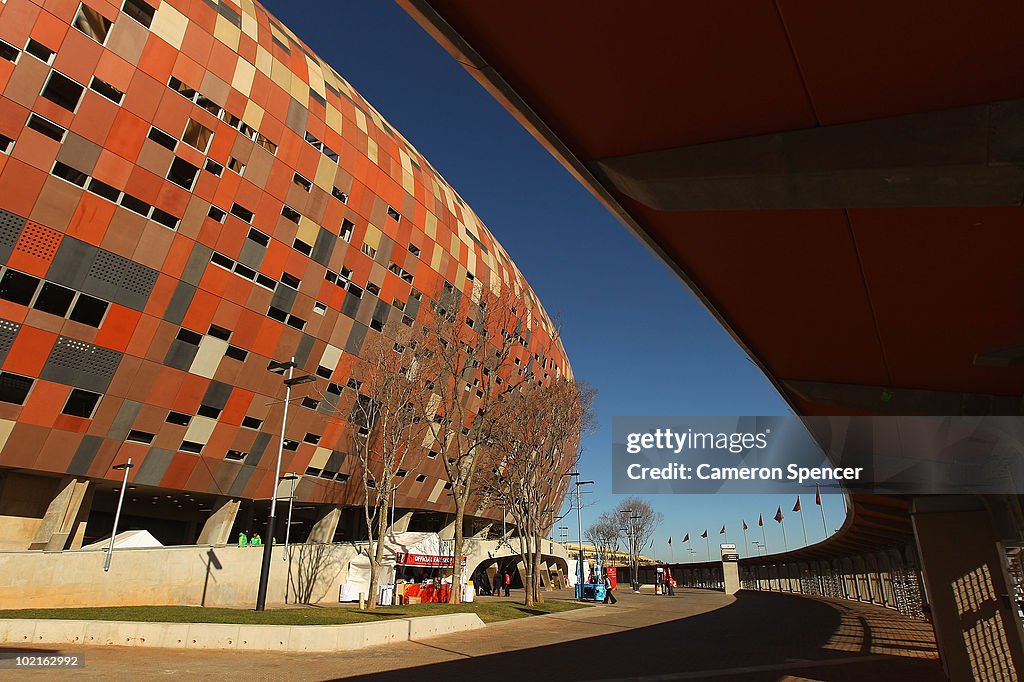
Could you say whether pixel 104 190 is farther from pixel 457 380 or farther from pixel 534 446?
pixel 534 446

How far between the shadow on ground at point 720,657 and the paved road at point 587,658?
25 millimetres

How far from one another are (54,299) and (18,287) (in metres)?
1.14

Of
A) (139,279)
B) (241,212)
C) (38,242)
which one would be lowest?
(38,242)

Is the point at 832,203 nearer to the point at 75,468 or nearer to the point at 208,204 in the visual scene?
the point at 208,204

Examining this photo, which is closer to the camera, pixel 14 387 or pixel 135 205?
pixel 14 387

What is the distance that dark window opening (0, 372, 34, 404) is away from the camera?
22.0m

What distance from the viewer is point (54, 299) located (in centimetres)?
2245

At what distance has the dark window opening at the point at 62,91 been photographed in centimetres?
2128

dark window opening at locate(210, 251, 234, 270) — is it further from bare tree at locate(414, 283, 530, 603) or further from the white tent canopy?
the white tent canopy

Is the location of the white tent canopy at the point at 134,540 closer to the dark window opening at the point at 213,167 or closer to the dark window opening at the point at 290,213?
the dark window opening at the point at 290,213

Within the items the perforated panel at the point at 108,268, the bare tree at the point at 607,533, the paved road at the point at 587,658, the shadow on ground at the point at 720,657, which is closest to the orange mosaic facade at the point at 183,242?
the perforated panel at the point at 108,268

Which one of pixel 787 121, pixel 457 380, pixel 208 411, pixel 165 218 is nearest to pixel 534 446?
pixel 457 380

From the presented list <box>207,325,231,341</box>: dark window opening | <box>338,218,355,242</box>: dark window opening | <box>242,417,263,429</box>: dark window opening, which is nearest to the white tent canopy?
<box>242,417,263,429</box>: dark window opening

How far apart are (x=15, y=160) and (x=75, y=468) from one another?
12098mm
